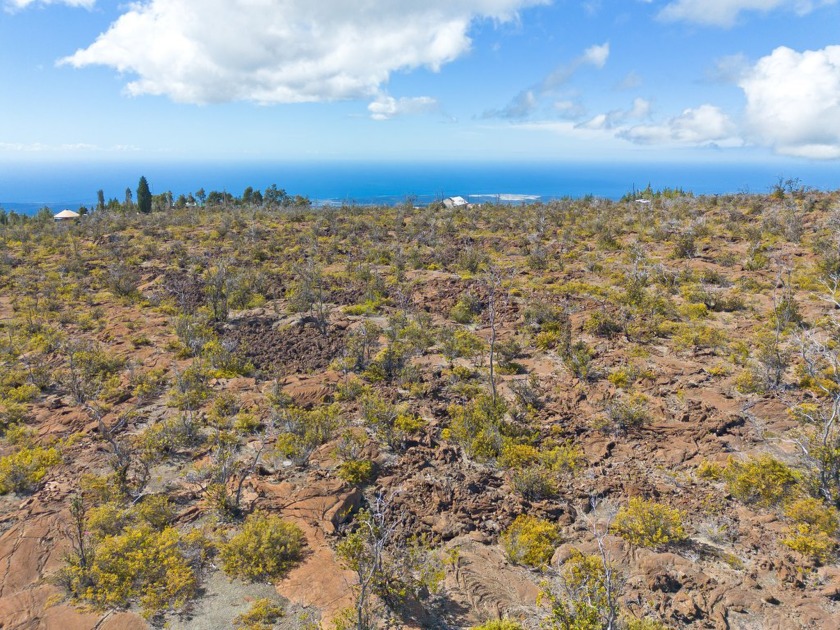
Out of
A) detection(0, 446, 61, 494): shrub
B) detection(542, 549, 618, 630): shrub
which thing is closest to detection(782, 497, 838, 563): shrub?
detection(542, 549, 618, 630): shrub

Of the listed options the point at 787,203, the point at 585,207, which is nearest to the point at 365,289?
the point at 585,207

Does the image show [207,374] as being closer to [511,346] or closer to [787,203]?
[511,346]

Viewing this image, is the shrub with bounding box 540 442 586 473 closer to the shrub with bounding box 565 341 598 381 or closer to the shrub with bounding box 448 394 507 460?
the shrub with bounding box 448 394 507 460

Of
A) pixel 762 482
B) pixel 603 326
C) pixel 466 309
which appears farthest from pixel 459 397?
pixel 762 482

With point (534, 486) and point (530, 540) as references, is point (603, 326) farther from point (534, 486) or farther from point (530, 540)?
point (530, 540)

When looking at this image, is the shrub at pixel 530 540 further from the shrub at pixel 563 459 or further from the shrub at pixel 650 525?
the shrub at pixel 563 459

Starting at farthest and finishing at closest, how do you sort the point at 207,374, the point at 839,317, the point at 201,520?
Result: the point at 839,317, the point at 207,374, the point at 201,520
